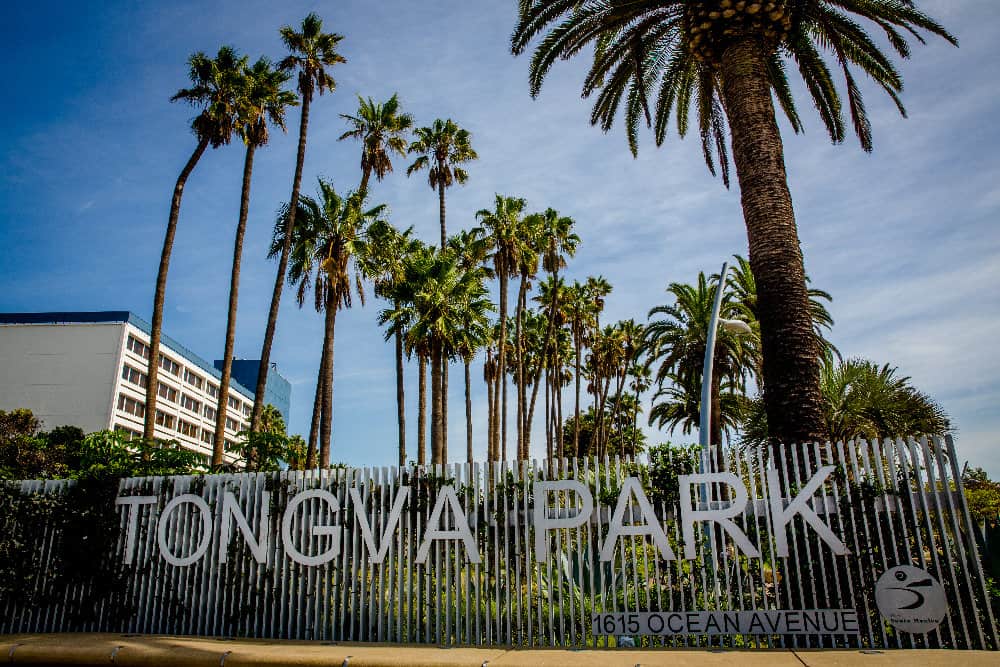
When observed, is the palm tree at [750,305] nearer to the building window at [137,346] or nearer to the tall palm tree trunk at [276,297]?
the tall palm tree trunk at [276,297]

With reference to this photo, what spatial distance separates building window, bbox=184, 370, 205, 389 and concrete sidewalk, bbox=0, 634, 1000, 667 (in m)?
76.9

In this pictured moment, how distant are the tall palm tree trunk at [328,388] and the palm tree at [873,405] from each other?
16900mm

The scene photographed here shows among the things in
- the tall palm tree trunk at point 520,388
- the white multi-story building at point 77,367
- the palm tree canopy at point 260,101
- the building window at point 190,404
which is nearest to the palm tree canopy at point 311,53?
the palm tree canopy at point 260,101

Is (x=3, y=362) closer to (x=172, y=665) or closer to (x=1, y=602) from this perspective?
(x=1, y=602)

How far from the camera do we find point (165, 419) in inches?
2906

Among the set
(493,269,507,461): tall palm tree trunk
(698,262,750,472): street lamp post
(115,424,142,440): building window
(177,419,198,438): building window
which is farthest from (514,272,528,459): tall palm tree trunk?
(177,419,198,438): building window

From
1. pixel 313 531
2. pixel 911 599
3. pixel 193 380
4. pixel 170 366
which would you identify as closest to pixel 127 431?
pixel 313 531

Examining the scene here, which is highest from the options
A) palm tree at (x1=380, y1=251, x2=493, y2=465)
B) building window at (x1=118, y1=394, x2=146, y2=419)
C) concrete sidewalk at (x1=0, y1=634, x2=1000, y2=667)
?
building window at (x1=118, y1=394, x2=146, y2=419)

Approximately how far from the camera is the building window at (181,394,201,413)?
79.4 metres

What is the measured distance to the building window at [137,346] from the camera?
214ft

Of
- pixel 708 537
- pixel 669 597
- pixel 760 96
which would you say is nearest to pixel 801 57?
pixel 760 96

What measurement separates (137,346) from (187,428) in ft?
55.7

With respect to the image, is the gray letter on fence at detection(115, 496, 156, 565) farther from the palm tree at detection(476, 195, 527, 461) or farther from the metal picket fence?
the palm tree at detection(476, 195, 527, 461)

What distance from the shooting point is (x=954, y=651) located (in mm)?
7078
